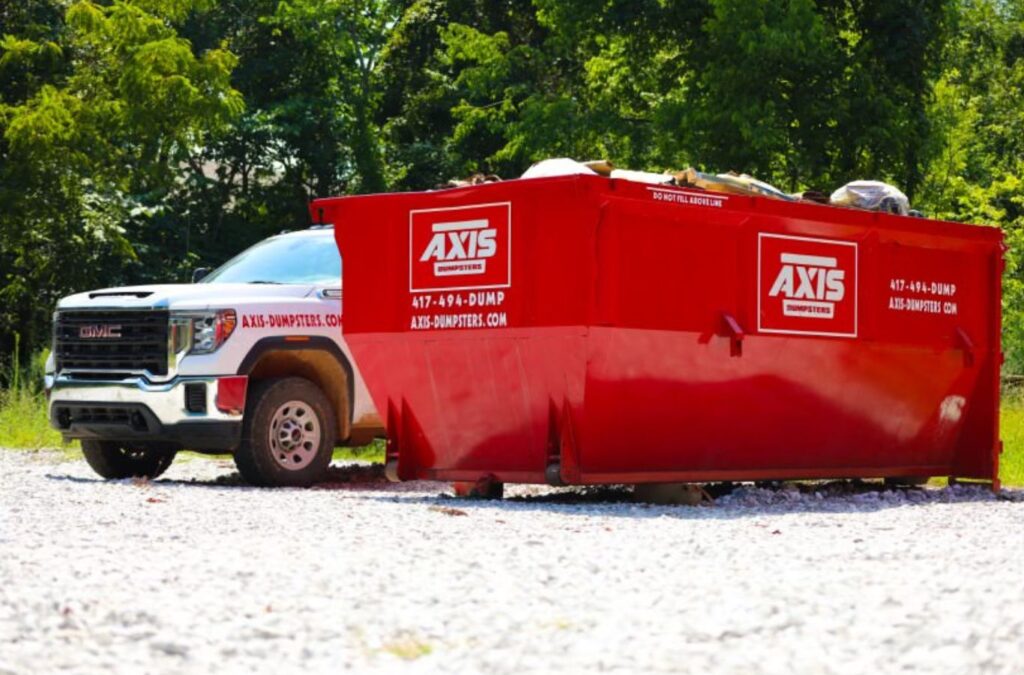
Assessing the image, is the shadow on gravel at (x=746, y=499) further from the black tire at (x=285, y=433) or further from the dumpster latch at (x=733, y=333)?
the black tire at (x=285, y=433)

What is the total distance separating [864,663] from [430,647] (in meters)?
1.52

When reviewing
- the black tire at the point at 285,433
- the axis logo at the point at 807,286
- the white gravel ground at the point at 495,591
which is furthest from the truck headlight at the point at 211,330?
the axis logo at the point at 807,286

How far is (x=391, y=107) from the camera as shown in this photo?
44812mm

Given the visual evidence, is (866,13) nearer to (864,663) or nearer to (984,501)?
(984,501)

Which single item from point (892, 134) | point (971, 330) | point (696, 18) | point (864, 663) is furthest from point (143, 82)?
point (864, 663)

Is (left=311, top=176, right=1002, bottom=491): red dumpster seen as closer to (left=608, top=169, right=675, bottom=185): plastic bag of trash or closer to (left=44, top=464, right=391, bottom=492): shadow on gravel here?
(left=608, top=169, right=675, bottom=185): plastic bag of trash

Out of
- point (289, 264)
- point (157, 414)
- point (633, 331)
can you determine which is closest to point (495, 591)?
point (633, 331)

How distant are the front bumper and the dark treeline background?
13.8m

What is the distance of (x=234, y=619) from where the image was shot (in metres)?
6.71

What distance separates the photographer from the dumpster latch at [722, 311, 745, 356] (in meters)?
12.7

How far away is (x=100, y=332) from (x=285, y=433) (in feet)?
5.64

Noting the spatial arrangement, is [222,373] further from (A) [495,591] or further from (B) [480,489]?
(A) [495,591]

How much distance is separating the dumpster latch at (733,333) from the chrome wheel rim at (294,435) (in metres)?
3.54

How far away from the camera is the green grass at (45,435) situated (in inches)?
679
